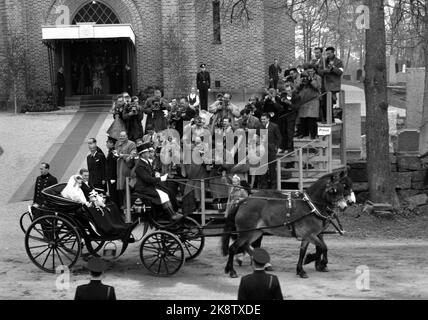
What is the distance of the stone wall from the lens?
1806 cm

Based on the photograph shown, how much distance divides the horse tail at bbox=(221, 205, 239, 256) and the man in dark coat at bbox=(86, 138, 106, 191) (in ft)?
13.1

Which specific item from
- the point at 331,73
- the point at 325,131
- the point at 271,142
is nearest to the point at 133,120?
the point at 271,142

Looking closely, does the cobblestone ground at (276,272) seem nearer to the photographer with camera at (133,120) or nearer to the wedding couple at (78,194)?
the wedding couple at (78,194)

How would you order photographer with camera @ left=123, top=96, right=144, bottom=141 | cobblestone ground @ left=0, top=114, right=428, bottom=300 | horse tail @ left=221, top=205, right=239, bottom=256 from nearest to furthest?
cobblestone ground @ left=0, top=114, right=428, bottom=300 → horse tail @ left=221, top=205, right=239, bottom=256 → photographer with camera @ left=123, top=96, right=144, bottom=141

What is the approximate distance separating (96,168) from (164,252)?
3.85 m

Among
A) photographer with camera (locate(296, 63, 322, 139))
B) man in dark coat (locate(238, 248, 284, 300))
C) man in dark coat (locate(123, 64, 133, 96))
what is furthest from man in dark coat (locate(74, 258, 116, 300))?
man in dark coat (locate(123, 64, 133, 96))

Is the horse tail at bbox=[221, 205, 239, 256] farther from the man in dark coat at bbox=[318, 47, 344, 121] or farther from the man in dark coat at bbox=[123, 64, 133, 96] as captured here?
the man in dark coat at bbox=[123, 64, 133, 96]

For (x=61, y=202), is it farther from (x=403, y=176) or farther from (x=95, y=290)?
(x=403, y=176)

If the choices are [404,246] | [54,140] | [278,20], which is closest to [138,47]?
[278,20]

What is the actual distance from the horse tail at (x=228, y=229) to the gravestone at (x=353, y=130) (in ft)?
22.6

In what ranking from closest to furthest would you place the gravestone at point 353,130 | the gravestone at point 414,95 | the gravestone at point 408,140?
the gravestone at point 353,130
the gravestone at point 408,140
the gravestone at point 414,95

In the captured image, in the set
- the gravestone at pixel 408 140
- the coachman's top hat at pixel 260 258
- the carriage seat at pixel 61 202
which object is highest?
the gravestone at pixel 408 140

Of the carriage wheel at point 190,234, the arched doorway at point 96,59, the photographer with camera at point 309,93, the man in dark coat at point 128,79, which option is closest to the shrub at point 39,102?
the arched doorway at point 96,59

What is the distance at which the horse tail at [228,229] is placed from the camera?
12578 mm
